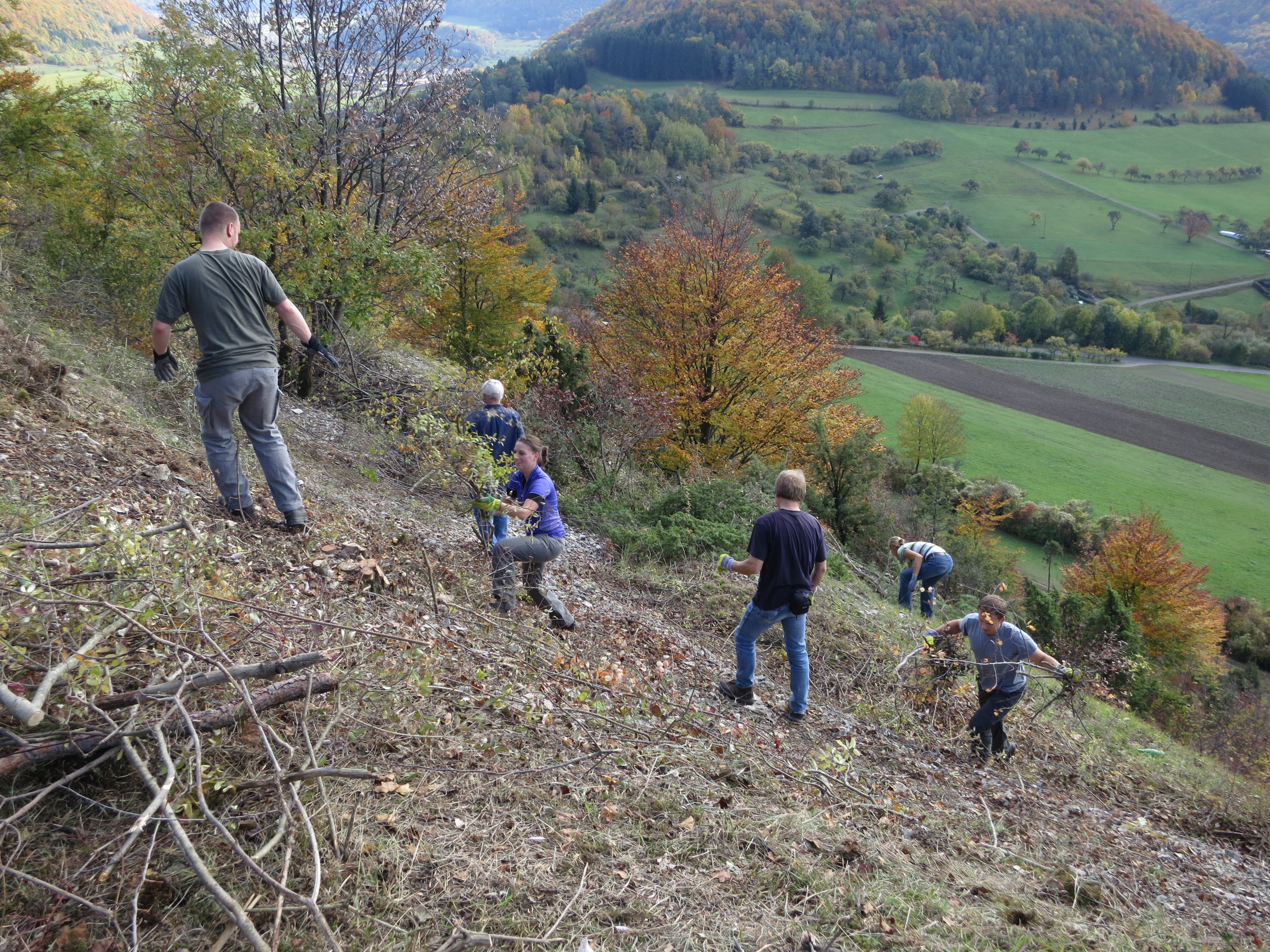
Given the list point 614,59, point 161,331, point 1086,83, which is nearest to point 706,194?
point 161,331

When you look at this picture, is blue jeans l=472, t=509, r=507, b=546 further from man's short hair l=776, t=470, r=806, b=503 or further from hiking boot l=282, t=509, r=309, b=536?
man's short hair l=776, t=470, r=806, b=503

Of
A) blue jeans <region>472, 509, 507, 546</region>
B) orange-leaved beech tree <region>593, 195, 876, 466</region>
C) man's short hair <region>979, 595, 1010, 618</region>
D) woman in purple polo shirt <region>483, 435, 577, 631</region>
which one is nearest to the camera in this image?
woman in purple polo shirt <region>483, 435, 577, 631</region>

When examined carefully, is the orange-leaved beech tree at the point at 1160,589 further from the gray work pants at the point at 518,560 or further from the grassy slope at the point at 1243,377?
the grassy slope at the point at 1243,377

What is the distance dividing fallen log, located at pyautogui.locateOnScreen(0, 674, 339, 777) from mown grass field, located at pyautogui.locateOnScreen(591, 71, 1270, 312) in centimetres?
8199

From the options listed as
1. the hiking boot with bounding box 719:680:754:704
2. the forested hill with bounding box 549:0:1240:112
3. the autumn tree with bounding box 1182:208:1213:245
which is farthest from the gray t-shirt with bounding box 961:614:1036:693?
the forested hill with bounding box 549:0:1240:112

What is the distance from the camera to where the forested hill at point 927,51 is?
474 feet

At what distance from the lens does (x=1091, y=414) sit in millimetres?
53594

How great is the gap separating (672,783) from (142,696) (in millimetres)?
2514

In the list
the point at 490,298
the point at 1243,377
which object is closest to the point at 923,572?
the point at 490,298

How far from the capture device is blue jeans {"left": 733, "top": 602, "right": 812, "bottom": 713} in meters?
5.21

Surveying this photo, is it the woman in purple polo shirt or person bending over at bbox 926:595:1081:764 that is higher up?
the woman in purple polo shirt

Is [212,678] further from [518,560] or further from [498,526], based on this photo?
[498,526]

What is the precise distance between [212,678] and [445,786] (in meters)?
1.12

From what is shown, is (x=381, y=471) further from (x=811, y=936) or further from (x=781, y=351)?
(x=781, y=351)
